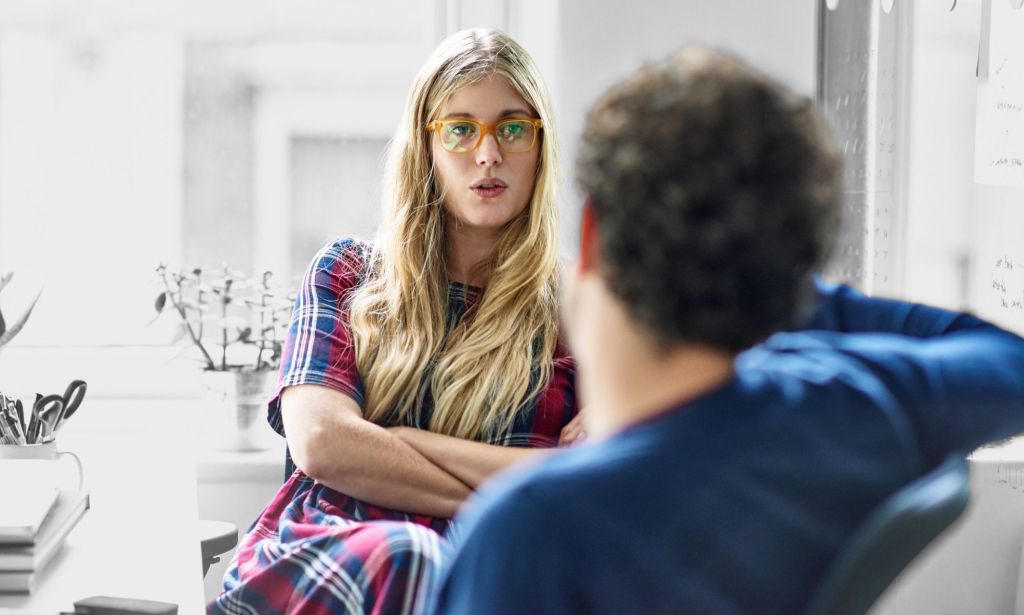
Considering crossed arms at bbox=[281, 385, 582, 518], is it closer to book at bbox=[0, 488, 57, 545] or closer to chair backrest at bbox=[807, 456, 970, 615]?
book at bbox=[0, 488, 57, 545]

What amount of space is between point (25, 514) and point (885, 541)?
894mm

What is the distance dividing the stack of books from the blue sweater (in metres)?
0.65

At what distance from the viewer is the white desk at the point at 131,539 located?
1.14 m

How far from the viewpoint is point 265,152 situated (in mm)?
2650

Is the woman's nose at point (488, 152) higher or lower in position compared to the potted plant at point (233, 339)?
higher

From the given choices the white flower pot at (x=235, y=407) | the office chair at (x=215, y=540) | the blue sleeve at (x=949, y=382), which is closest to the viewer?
the blue sleeve at (x=949, y=382)

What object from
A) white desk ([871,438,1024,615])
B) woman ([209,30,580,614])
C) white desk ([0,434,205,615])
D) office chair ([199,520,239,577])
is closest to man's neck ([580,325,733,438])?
white desk ([0,434,205,615])

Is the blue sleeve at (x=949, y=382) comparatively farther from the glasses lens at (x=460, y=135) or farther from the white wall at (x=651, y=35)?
the white wall at (x=651, y=35)

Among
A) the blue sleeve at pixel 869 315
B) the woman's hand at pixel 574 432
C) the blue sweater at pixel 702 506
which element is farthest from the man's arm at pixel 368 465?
the blue sweater at pixel 702 506

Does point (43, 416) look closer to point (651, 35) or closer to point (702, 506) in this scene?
point (651, 35)

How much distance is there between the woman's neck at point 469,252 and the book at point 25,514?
788 millimetres

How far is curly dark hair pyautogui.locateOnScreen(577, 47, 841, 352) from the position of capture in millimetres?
592

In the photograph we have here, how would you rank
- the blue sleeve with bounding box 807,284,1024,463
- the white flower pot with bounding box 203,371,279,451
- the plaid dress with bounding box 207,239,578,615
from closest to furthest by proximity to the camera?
the blue sleeve with bounding box 807,284,1024,463 < the plaid dress with bounding box 207,239,578,615 < the white flower pot with bounding box 203,371,279,451

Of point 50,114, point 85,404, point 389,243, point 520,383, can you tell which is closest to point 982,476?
point 520,383
